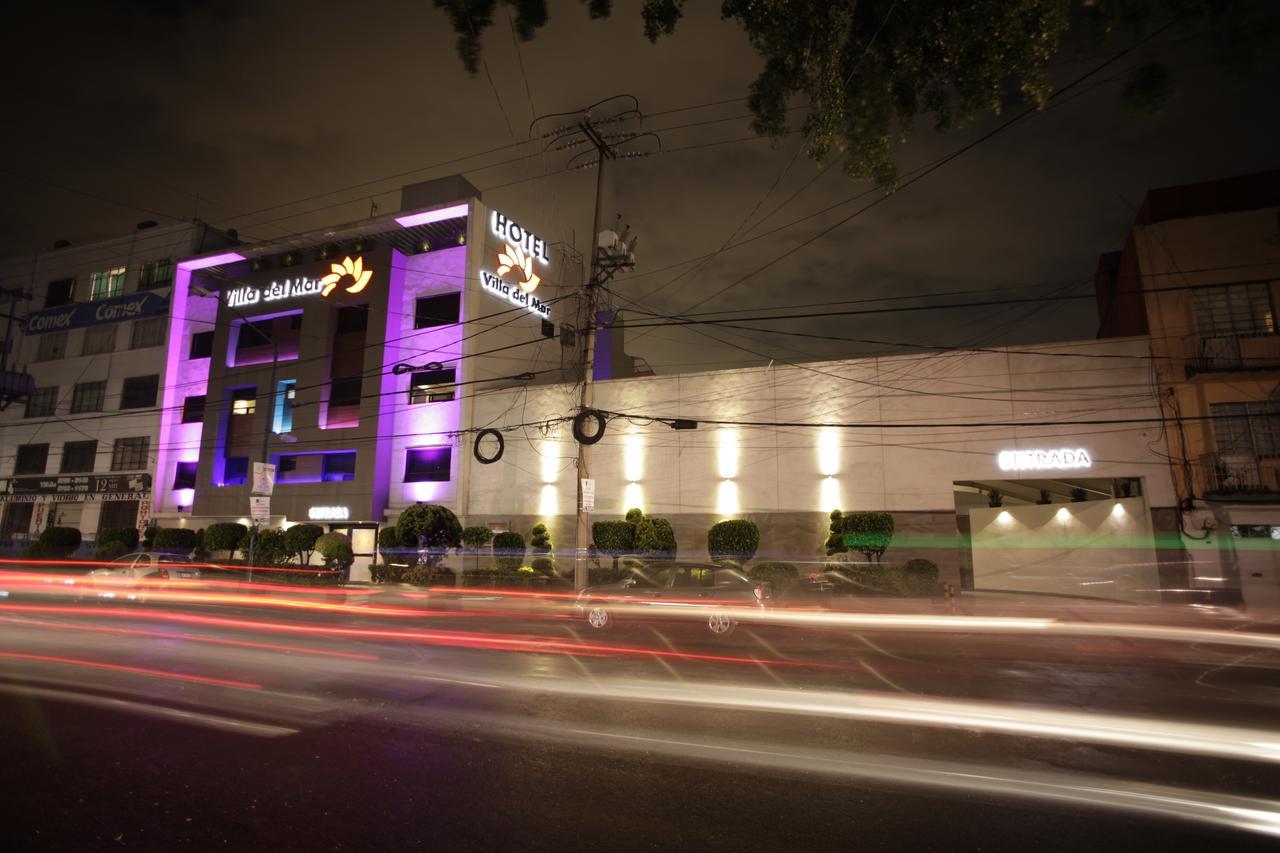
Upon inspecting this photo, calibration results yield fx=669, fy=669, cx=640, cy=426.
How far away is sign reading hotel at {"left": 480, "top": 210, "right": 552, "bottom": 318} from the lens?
3588cm

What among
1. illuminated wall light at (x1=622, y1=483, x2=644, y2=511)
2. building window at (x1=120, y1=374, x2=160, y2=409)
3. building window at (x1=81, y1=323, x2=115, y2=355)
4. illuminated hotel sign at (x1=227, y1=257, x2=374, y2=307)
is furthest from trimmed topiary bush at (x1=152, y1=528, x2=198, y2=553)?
illuminated wall light at (x1=622, y1=483, x2=644, y2=511)

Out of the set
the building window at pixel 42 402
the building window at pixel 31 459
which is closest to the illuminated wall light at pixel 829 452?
the building window at pixel 42 402

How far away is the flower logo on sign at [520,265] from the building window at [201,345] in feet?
67.8

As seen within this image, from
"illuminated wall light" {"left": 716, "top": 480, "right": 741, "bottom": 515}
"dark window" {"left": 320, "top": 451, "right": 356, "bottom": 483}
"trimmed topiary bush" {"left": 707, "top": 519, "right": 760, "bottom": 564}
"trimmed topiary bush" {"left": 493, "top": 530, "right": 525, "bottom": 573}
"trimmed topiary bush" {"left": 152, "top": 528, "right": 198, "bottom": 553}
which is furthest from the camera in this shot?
"trimmed topiary bush" {"left": 152, "top": 528, "right": 198, "bottom": 553}

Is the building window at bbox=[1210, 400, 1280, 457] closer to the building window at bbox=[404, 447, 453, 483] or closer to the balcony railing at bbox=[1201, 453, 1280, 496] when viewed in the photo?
the balcony railing at bbox=[1201, 453, 1280, 496]

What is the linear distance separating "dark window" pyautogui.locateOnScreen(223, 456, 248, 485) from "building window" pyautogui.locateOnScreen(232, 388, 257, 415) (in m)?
2.74

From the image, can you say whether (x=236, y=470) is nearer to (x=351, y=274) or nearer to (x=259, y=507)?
(x=351, y=274)

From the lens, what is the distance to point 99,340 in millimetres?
45812

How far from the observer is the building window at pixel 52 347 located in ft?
155

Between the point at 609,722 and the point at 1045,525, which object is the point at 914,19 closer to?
the point at 609,722

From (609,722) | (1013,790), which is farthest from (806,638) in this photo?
(1013,790)

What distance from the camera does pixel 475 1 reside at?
17.1 feet

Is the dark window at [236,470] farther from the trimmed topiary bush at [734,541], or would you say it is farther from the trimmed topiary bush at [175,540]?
the trimmed topiary bush at [734,541]

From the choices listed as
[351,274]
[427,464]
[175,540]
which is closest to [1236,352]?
[427,464]
